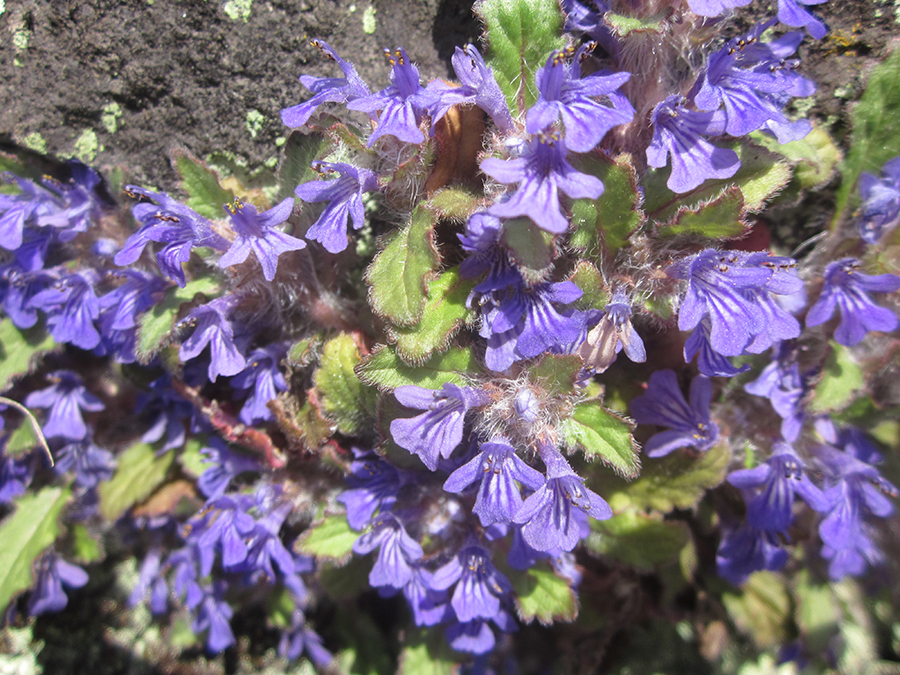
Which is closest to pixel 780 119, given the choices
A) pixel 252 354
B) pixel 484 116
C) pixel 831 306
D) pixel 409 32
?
pixel 831 306

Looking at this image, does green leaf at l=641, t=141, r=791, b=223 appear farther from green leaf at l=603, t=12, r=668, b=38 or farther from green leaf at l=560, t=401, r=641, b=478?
green leaf at l=560, t=401, r=641, b=478

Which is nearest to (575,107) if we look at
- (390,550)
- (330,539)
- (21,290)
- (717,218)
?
(717,218)

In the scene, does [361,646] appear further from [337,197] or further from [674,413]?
[337,197]

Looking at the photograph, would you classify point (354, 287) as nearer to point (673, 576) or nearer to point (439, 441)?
point (439, 441)

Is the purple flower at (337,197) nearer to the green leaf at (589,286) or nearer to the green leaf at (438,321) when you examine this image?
the green leaf at (438,321)

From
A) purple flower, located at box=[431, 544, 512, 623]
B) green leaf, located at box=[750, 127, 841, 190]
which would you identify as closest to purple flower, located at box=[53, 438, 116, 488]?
purple flower, located at box=[431, 544, 512, 623]

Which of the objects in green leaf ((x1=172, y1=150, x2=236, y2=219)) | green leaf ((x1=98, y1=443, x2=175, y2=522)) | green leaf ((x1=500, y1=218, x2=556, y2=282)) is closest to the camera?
green leaf ((x1=500, y1=218, x2=556, y2=282))

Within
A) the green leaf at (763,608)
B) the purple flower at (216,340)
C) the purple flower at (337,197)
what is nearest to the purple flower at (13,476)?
the purple flower at (216,340)

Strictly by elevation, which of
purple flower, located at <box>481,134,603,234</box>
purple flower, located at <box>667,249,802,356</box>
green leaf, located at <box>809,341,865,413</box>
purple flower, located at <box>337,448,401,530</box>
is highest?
purple flower, located at <box>481,134,603,234</box>
